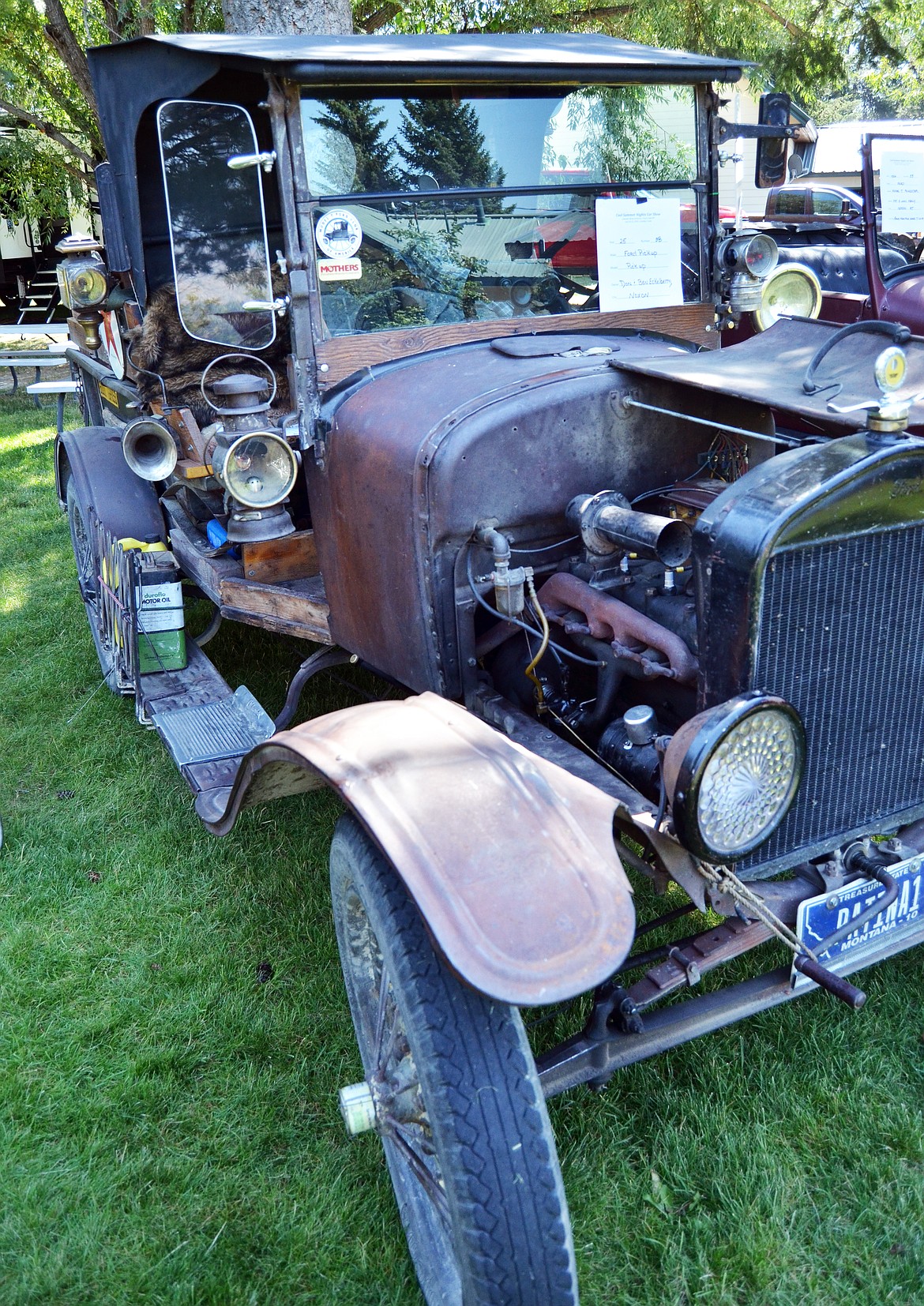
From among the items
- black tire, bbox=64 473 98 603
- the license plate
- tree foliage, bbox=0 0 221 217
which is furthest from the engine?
tree foliage, bbox=0 0 221 217

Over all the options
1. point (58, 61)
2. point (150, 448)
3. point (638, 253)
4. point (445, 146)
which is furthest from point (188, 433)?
point (58, 61)

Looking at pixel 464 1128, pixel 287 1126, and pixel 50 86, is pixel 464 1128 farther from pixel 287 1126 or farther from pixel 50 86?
pixel 50 86

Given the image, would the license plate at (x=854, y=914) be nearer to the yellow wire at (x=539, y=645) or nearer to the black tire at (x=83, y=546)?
the yellow wire at (x=539, y=645)

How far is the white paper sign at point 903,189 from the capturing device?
5008 millimetres

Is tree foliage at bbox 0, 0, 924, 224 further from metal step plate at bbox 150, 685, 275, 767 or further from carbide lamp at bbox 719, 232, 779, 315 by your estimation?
metal step plate at bbox 150, 685, 275, 767

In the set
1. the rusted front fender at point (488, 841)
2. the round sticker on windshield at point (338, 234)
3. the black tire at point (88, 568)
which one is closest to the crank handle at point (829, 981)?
the rusted front fender at point (488, 841)

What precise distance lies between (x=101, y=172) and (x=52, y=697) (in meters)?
2.17

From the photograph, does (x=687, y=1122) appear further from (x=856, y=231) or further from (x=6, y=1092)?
(x=856, y=231)

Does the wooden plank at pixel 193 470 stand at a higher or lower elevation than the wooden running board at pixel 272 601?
higher

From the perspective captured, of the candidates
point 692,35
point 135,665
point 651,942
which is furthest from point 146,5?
point 651,942

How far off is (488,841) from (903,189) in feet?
15.0

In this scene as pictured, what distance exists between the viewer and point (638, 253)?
327cm

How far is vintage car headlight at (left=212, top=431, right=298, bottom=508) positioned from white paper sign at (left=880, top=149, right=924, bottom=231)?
3.62 m

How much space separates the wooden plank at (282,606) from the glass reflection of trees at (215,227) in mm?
740
